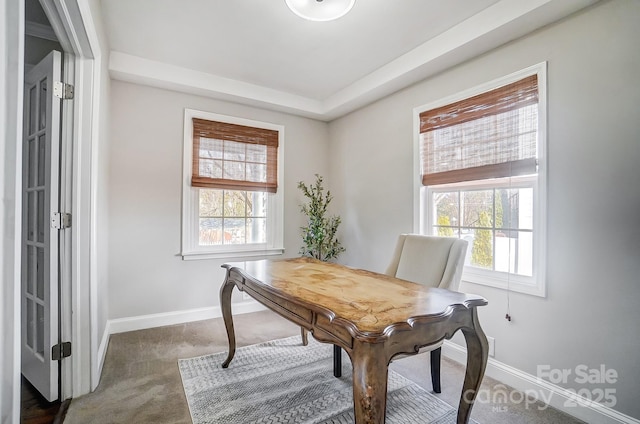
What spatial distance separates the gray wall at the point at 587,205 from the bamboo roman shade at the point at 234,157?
2.27 metres

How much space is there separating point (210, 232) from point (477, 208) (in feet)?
8.63

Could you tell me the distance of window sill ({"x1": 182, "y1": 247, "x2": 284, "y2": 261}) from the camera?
3346mm

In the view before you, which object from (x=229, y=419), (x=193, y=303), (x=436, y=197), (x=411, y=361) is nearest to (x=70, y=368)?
(x=229, y=419)

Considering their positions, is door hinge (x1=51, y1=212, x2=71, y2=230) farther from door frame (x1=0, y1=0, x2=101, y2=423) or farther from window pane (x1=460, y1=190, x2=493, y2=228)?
window pane (x1=460, y1=190, x2=493, y2=228)

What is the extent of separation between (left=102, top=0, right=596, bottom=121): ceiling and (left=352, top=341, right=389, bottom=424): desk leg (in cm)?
213

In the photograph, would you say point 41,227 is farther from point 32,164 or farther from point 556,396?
point 556,396

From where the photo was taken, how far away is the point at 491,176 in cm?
235

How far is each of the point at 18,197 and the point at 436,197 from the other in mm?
2747

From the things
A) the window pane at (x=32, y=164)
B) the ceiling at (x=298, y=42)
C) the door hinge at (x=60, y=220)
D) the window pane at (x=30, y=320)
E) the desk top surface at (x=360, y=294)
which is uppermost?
the ceiling at (x=298, y=42)

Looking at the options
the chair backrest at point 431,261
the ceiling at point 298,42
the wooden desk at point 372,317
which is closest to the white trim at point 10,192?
the wooden desk at point 372,317

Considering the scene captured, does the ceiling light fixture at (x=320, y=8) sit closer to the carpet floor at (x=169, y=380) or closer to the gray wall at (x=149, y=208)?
the gray wall at (x=149, y=208)

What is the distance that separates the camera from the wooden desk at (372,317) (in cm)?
107

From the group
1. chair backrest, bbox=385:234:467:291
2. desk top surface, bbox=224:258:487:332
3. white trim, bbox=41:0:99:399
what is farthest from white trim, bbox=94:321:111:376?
chair backrest, bbox=385:234:467:291

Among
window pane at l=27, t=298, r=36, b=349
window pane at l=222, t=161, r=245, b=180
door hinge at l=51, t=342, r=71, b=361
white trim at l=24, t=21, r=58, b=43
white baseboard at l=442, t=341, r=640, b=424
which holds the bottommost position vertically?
white baseboard at l=442, t=341, r=640, b=424
